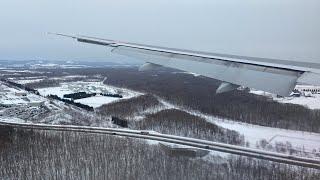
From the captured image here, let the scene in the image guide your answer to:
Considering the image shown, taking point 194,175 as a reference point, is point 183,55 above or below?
above

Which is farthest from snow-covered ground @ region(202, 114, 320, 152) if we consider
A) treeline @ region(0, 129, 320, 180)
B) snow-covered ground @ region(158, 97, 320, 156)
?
treeline @ region(0, 129, 320, 180)

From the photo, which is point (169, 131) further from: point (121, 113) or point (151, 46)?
point (151, 46)

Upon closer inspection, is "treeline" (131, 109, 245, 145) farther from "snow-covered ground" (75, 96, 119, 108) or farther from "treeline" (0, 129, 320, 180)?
"snow-covered ground" (75, 96, 119, 108)

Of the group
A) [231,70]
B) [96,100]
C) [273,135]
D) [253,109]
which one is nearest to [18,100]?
[96,100]

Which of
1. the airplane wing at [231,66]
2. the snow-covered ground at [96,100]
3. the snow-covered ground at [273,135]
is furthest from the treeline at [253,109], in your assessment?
the airplane wing at [231,66]

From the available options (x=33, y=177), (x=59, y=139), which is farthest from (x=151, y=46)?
(x=59, y=139)

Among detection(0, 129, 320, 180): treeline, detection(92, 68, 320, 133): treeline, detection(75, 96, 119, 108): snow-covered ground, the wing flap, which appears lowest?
detection(75, 96, 119, 108): snow-covered ground

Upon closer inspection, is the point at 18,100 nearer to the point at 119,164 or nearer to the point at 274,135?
the point at 274,135
